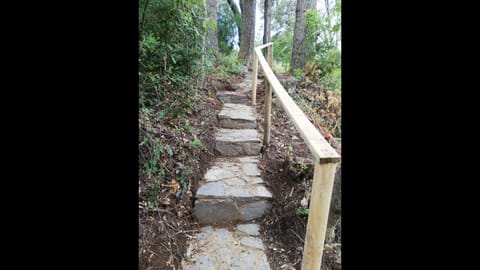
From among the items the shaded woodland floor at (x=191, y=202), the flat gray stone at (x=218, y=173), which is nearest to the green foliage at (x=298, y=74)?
the shaded woodland floor at (x=191, y=202)

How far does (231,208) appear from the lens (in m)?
2.19

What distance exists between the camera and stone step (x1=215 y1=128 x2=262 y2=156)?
3.02 metres

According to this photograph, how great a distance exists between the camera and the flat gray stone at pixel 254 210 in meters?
2.21

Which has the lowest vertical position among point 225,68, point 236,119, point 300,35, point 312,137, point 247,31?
point 312,137

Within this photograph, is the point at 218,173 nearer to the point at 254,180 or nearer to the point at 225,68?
the point at 254,180

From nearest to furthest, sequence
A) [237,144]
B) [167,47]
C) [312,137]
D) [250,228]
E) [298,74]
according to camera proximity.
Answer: [312,137] → [250,228] → [167,47] → [237,144] → [298,74]

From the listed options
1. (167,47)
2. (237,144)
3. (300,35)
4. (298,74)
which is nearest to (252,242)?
(237,144)

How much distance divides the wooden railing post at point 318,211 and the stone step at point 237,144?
1.78 metres

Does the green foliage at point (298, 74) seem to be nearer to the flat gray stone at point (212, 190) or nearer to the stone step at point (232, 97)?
the stone step at point (232, 97)

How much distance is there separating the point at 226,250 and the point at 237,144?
1353mm
